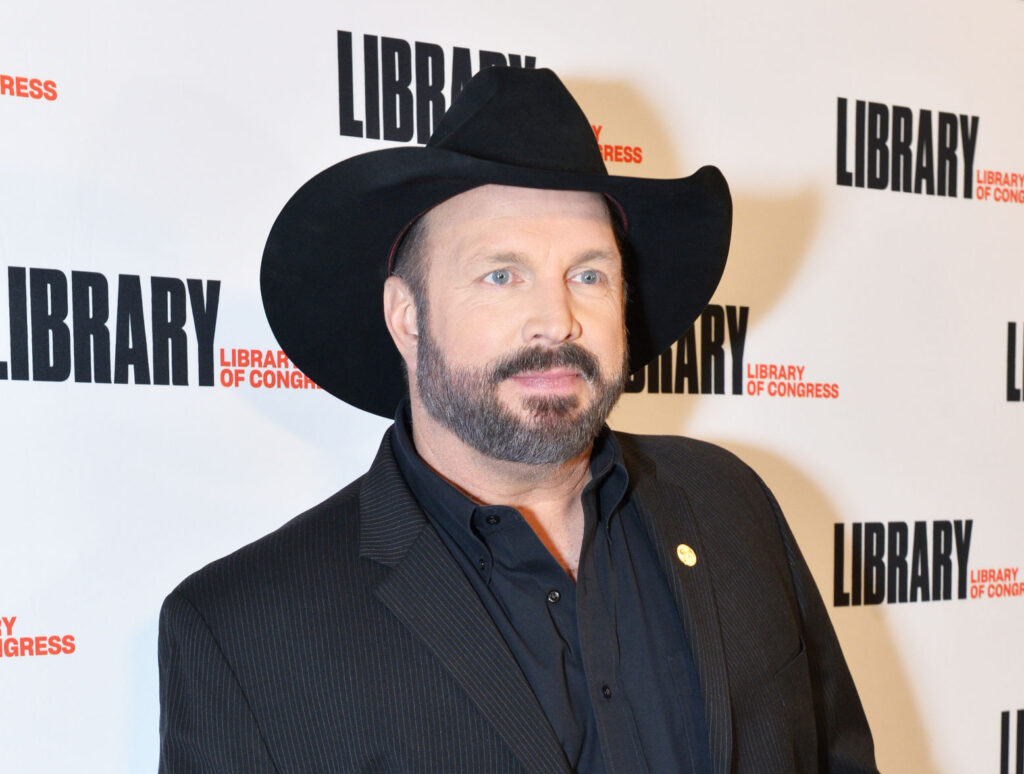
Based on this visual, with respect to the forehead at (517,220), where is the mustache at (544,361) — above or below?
below

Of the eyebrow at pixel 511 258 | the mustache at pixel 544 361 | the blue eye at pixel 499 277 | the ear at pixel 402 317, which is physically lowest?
the mustache at pixel 544 361

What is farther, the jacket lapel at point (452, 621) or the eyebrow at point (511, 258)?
the eyebrow at point (511, 258)

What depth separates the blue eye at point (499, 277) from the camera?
1.68m

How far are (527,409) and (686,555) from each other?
0.38 metres

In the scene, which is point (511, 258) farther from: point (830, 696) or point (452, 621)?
point (830, 696)

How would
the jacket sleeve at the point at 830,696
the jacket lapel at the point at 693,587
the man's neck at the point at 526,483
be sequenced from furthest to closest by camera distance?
the jacket sleeve at the point at 830,696 < the man's neck at the point at 526,483 < the jacket lapel at the point at 693,587

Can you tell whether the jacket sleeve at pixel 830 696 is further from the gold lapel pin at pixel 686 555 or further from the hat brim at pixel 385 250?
the hat brim at pixel 385 250

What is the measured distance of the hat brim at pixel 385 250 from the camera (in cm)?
166

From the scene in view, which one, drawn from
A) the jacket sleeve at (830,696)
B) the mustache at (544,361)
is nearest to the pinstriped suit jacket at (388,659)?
the jacket sleeve at (830,696)

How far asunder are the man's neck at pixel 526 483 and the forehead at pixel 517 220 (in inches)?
12.5

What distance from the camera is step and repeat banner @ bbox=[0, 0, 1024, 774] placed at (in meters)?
1.97

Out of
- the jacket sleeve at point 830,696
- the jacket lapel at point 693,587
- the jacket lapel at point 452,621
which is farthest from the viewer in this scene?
the jacket sleeve at point 830,696

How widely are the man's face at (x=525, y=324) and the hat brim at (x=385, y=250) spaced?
6 centimetres

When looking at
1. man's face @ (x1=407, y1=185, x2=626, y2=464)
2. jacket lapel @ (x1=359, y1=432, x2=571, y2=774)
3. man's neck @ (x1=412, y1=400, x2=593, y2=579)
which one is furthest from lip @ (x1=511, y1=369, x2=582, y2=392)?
jacket lapel @ (x1=359, y1=432, x2=571, y2=774)
